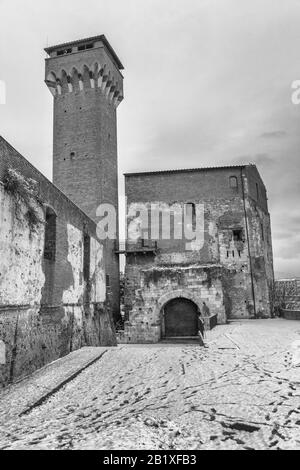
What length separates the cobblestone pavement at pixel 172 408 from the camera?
11.4 ft

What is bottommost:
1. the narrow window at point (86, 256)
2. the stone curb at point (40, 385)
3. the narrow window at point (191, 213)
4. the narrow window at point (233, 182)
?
the stone curb at point (40, 385)

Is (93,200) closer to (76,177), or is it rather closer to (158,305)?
(76,177)

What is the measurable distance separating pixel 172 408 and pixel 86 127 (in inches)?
Result: 750

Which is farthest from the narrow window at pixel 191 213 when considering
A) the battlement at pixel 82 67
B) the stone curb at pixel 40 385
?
the stone curb at pixel 40 385

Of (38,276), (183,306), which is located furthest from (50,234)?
(183,306)

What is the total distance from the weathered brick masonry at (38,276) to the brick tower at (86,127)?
8938 mm

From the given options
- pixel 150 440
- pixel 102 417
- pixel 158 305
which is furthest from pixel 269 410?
pixel 158 305

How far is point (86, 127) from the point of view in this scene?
20984 millimetres

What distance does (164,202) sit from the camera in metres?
21.5

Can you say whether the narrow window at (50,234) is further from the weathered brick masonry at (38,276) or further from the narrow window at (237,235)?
the narrow window at (237,235)

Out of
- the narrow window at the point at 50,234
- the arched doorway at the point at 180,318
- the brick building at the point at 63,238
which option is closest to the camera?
the brick building at the point at 63,238

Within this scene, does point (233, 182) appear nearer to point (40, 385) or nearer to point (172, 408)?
point (40, 385)

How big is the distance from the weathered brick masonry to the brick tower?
894 centimetres

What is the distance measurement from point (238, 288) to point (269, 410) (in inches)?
626
